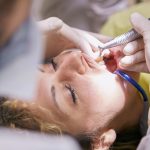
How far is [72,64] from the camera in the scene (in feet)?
3.21

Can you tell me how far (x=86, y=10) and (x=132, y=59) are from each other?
53cm

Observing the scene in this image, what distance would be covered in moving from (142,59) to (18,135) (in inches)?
19.0

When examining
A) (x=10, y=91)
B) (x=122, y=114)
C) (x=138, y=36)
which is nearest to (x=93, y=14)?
(x=138, y=36)

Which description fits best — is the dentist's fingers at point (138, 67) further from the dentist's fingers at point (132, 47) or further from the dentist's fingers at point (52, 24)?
the dentist's fingers at point (52, 24)

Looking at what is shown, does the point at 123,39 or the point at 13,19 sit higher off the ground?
the point at 13,19

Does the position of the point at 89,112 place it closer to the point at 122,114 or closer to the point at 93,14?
the point at 122,114

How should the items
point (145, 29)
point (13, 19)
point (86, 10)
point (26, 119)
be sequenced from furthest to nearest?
1. point (86, 10)
2. point (145, 29)
3. point (26, 119)
4. point (13, 19)

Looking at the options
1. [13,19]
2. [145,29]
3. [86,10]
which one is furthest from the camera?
[86,10]

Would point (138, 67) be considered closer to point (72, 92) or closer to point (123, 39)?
point (123, 39)

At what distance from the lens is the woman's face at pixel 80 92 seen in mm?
945

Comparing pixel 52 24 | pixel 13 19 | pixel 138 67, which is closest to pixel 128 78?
pixel 138 67

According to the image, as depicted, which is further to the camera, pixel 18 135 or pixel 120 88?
pixel 120 88

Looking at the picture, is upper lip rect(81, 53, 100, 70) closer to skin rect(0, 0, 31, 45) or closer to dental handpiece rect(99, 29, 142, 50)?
dental handpiece rect(99, 29, 142, 50)

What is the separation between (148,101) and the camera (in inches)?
42.2
